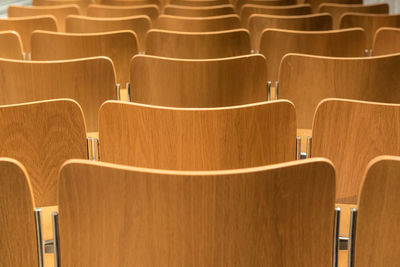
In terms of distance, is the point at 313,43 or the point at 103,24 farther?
the point at 103,24

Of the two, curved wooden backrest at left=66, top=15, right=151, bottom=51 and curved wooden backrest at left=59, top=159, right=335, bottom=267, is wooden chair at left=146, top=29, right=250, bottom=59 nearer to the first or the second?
curved wooden backrest at left=66, top=15, right=151, bottom=51

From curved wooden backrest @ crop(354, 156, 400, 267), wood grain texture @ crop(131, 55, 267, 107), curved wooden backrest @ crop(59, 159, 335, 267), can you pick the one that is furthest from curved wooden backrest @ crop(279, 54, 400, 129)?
curved wooden backrest @ crop(59, 159, 335, 267)

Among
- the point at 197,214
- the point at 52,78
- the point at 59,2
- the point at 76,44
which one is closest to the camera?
the point at 197,214

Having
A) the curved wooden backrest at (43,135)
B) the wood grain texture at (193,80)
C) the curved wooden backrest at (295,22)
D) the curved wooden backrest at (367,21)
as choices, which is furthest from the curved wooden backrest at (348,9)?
the curved wooden backrest at (43,135)

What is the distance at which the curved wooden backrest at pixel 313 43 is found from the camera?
3113mm

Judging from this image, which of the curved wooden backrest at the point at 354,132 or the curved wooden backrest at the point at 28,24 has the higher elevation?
the curved wooden backrest at the point at 28,24

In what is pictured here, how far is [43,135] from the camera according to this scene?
1.87 m

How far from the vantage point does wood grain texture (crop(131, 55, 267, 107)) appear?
8.14ft

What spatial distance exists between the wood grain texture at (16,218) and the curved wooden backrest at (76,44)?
1754 millimetres

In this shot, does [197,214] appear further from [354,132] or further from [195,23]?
[195,23]

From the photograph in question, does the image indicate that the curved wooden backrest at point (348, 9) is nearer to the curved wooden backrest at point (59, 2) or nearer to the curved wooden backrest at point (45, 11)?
the curved wooden backrest at point (45, 11)

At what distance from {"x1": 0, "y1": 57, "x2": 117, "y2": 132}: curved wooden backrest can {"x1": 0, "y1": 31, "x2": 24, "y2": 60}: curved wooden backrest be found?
2.29ft

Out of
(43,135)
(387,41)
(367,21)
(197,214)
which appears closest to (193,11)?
(367,21)

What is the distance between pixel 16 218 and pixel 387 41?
2344 mm
